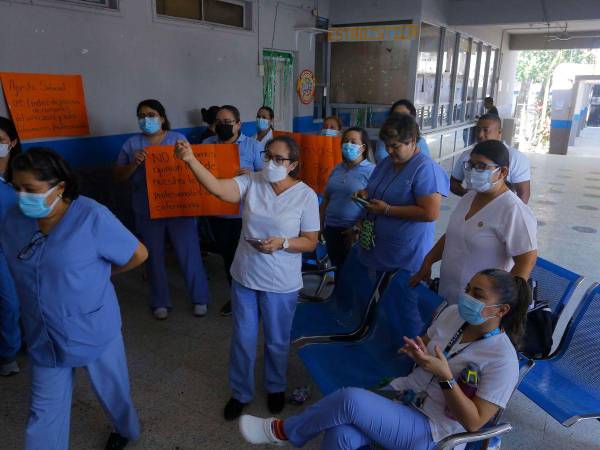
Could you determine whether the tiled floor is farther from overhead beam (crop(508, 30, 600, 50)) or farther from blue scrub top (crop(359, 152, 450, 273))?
overhead beam (crop(508, 30, 600, 50))

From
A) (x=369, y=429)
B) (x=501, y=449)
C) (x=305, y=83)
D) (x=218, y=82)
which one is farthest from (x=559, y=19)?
(x=369, y=429)

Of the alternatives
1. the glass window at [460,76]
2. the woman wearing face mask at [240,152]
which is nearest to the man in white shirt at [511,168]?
the woman wearing face mask at [240,152]

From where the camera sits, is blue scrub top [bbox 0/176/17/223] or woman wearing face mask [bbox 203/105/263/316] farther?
woman wearing face mask [bbox 203/105/263/316]

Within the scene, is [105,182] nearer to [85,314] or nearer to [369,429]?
[85,314]

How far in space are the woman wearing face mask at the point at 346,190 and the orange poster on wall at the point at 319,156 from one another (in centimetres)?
70

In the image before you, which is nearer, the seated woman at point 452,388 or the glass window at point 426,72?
the seated woman at point 452,388

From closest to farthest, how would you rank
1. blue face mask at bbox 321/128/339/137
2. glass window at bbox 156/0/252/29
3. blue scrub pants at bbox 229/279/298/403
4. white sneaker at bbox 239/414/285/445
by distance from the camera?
white sneaker at bbox 239/414/285/445
blue scrub pants at bbox 229/279/298/403
blue face mask at bbox 321/128/339/137
glass window at bbox 156/0/252/29

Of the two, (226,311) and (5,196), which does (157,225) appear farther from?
(5,196)

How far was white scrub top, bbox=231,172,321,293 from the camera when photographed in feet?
6.87

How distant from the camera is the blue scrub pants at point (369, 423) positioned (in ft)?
5.31

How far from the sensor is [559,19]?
7.65 metres

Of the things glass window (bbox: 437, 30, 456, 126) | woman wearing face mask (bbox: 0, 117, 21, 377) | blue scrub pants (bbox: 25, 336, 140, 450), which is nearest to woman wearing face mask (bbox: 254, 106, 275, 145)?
woman wearing face mask (bbox: 0, 117, 21, 377)

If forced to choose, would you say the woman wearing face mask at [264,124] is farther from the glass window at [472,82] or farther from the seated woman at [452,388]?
the glass window at [472,82]

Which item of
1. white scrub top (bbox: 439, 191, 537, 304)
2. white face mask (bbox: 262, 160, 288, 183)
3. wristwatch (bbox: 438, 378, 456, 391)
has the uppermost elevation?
white face mask (bbox: 262, 160, 288, 183)
